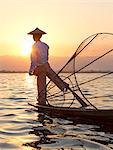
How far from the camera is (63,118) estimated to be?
1338cm

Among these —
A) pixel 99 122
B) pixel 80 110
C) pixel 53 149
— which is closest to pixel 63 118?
pixel 80 110

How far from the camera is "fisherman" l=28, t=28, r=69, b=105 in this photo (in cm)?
1509

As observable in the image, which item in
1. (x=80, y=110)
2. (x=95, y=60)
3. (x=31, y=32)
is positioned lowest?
(x=80, y=110)

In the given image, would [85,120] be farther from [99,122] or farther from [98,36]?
[98,36]

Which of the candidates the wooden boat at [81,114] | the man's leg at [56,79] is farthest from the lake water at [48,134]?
the man's leg at [56,79]

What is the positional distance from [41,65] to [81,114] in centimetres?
337

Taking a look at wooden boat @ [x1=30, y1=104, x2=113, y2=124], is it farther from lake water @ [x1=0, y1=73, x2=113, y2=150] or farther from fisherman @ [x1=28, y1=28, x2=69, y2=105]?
fisherman @ [x1=28, y1=28, x2=69, y2=105]

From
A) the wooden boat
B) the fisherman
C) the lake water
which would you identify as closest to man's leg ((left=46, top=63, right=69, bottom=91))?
the fisherman

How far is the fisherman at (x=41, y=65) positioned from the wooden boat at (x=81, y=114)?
99cm

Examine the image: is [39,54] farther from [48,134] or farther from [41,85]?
[48,134]

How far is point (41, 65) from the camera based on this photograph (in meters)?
15.2

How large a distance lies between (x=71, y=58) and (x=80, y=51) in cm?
38

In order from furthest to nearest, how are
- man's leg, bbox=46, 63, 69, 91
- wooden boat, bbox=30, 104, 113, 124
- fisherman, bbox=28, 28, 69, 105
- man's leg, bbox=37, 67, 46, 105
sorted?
man's leg, bbox=37, 67, 46, 105 < fisherman, bbox=28, 28, 69, 105 < man's leg, bbox=46, 63, 69, 91 < wooden boat, bbox=30, 104, 113, 124

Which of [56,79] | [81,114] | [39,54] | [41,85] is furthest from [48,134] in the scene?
[39,54]
